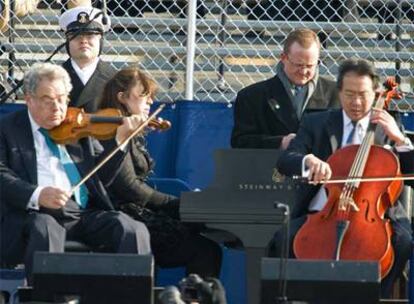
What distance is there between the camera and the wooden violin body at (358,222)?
743 centimetres

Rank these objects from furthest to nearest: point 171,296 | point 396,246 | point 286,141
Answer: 1. point 286,141
2. point 396,246
3. point 171,296

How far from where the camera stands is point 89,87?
28.4ft

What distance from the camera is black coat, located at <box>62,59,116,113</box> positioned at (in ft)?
28.0

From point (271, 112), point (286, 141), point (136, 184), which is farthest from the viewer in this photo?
→ point (271, 112)

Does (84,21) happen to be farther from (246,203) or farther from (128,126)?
(246,203)

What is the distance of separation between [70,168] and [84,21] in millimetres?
1199

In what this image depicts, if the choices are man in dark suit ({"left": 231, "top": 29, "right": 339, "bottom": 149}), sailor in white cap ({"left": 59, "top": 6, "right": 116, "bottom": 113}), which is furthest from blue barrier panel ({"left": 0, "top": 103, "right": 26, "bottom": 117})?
man in dark suit ({"left": 231, "top": 29, "right": 339, "bottom": 149})

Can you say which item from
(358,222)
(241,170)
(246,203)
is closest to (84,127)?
(241,170)

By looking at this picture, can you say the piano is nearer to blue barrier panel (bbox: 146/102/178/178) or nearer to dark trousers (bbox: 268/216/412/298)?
dark trousers (bbox: 268/216/412/298)

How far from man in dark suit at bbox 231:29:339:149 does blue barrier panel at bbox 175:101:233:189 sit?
535 millimetres

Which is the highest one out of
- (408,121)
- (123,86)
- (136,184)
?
(123,86)

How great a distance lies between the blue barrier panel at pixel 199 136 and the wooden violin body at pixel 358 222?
Result: 1666 mm

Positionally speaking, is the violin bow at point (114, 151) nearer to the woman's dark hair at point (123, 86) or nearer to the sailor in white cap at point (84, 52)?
the woman's dark hair at point (123, 86)

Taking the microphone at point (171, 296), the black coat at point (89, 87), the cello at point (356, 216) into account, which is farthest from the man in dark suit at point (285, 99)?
the microphone at point (171, 296)
